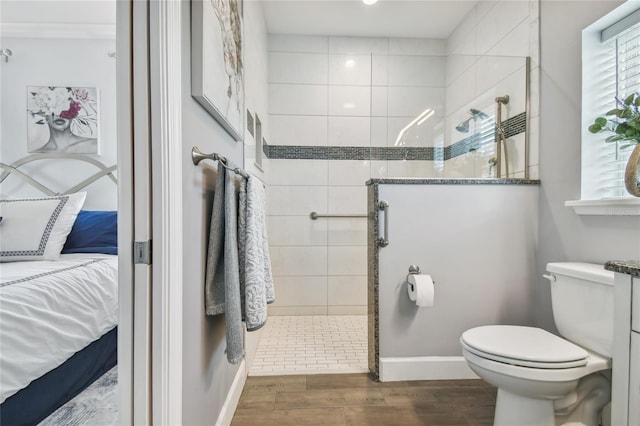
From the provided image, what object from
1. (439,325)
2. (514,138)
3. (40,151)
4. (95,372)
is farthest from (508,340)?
(40,151)

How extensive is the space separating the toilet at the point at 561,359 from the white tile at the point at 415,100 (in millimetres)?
1346

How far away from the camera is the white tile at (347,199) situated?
2.80m

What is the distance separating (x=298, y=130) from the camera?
9.09 ft

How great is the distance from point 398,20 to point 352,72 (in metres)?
0.55

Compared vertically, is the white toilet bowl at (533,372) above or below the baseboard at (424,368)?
above

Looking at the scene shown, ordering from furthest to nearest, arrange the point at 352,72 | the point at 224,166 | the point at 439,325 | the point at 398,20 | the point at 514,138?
the point at 352,72 < the point at 398,20 < the point at 514,138 < the point at 439,325 < the point at 224,166

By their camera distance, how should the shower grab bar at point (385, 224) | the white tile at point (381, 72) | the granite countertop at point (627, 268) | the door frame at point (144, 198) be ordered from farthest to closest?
the white tile at point (381, 72)
the shower grab bar at point (385, 224)
the granite countertop at point (627, 268)
the door frame at point (144, 198)

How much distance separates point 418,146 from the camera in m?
2.03

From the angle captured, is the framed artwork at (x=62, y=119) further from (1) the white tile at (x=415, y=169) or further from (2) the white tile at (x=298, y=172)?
(1) the white tile at (x=415, y=169)

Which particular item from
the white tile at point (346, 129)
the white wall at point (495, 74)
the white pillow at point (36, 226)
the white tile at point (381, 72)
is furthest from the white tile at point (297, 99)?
the white pillow at point (36, 226)

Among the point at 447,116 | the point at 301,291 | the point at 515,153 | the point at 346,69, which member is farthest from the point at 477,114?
the point at 301,291

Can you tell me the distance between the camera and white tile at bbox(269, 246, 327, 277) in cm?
278

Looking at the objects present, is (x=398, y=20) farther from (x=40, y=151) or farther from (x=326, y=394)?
(x=326, y=394)

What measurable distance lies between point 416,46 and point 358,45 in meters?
0.56
